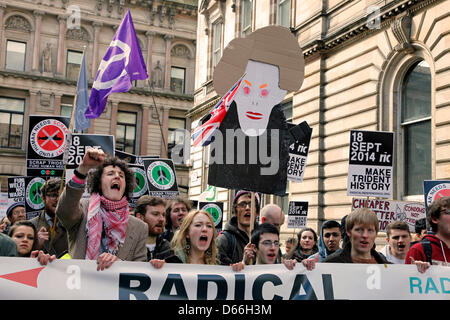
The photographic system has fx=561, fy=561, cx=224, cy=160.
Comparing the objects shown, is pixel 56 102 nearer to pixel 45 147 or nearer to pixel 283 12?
pixel 283 12

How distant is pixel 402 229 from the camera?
6.38 meters

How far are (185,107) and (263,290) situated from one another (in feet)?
124

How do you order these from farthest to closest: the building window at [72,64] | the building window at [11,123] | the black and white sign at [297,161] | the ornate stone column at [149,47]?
the ornate stone column at [149,47] < the building window at [72,64] < the building window at [11,123] < the black and white sign at [297,161]

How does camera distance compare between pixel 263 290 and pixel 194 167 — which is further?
pixel 194 167

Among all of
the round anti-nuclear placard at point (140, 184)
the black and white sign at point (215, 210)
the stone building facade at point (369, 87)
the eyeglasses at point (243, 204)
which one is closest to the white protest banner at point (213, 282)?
the eyeglasses at point (243, 204)

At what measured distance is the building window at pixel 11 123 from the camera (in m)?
36.3

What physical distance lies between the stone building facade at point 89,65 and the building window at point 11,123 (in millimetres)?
61

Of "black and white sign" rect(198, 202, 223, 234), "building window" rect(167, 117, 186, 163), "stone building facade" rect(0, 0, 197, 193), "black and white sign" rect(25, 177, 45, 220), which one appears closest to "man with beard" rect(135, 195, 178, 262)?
"black and white sign" rect(25, 177, 45, 220)

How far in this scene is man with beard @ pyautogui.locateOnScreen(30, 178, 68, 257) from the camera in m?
5.70

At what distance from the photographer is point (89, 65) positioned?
126ft

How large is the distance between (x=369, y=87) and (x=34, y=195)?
8233mm

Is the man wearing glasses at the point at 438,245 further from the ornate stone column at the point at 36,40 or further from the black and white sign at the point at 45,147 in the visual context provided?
the ornate stone column at the point at 36,40

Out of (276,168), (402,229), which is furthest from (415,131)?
(276,168)

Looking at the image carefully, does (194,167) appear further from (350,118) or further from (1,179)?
(1,179)
